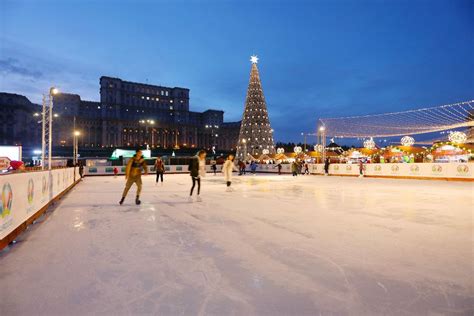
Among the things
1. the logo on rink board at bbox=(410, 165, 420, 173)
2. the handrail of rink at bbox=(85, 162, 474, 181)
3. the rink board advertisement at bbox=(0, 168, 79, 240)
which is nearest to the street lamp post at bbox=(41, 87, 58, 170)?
the rink board advertisement at bbox=(0, 168, 79, 240)

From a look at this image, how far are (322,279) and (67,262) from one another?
121 inches

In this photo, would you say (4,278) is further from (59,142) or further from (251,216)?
(59,142)

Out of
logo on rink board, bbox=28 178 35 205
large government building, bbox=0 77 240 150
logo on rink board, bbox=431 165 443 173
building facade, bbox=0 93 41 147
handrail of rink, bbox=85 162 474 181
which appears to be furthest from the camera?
large government building, bbox=0 77 240 150

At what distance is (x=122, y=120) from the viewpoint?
348ft

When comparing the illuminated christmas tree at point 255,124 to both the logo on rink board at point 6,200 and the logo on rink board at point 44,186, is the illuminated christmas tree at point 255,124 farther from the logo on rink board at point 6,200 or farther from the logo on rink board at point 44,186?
the logo on rink board at point 6,200

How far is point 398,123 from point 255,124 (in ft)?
62.1

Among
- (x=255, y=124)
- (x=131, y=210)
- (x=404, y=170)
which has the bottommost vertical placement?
(x=131, y=210)

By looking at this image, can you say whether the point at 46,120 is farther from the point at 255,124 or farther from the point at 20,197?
the point at 255,124

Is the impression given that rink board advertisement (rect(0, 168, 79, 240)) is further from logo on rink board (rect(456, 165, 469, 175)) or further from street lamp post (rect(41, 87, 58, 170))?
logo on rink board (rect(456, 165, 469, 175))

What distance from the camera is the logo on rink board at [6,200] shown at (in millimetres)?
5109

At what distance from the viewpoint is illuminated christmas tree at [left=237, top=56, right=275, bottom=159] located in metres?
42.0

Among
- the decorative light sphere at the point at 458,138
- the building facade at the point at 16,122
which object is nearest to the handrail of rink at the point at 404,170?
the decorative light sphere at the point at 458,138

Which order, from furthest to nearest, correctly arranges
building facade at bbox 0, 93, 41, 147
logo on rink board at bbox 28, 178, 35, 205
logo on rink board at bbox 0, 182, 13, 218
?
building facade at bbox 0, 93, 41, 147 → logo on rink board at bbox 28, 178, 35, 205 → logo on rink board at bbox 0, 182, 13, 218

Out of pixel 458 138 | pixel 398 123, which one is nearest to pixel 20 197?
pixel 398 123
